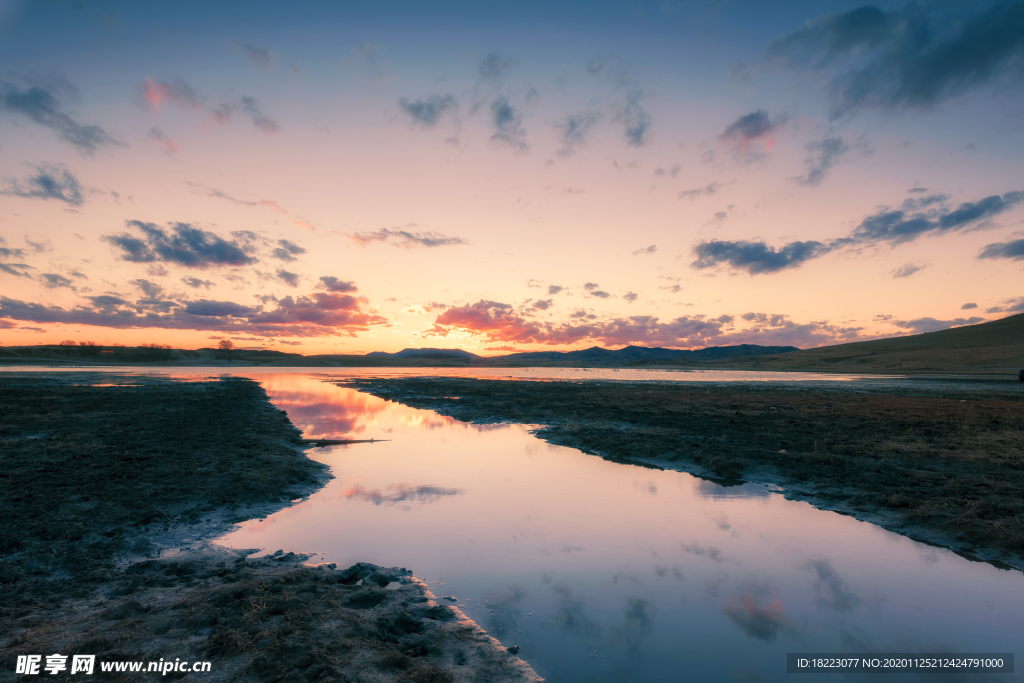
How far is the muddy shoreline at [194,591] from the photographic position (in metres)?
5.01

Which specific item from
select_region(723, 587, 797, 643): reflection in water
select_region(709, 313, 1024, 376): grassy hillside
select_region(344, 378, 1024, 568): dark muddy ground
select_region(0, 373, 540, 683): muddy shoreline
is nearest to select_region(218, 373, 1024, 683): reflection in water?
select_region(723, 587, 797, 643): reflection in water

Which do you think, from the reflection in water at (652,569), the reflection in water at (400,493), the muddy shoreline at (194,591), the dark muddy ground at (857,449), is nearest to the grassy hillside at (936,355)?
the dark muddy ground at (857,449)

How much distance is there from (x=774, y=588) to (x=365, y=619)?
6420 millimetres

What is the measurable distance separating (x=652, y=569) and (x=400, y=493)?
7195 millimetres

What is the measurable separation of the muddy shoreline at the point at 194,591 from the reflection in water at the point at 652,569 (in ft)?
2.40

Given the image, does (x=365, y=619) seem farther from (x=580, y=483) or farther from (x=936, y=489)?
(x=936, y=489)

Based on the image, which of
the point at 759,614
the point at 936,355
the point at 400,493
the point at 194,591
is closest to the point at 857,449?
the point at 759,614

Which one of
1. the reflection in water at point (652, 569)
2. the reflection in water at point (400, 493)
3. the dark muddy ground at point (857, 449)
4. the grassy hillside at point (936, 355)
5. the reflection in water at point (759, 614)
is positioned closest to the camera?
the reflection in water at point (652, 569)

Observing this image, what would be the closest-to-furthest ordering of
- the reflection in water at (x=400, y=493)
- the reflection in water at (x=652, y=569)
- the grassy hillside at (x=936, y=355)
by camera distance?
the reflection in water at (x=652, y=569) < the reflection in water at (x=400, y=493) < the grassy hillside at (x=936, y=355)

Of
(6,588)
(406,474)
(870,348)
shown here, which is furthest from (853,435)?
(870,348)

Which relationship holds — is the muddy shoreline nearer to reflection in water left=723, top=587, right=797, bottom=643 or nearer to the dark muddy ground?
reflection in water left=723, top=587, right=797, bottom=643

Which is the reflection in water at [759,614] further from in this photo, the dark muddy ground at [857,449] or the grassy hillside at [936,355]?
the grassy hillside at [936,355]

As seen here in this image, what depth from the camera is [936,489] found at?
37.8ft

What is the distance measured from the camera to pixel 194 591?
6.61 metres
